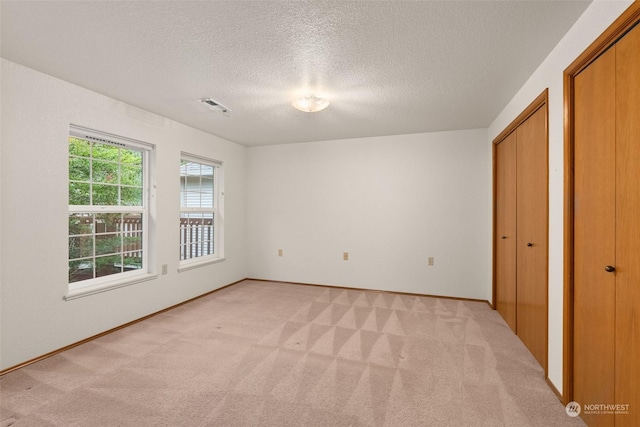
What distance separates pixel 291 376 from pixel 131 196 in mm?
2696

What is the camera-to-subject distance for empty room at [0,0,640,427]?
1.63 metres

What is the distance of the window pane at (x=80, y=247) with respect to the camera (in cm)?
276

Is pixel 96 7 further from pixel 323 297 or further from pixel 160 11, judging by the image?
pixel 323 297

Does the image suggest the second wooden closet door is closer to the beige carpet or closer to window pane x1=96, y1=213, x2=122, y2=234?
the beige carpet

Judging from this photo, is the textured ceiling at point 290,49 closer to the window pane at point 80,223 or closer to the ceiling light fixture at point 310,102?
the ceiling light fixture at point 310,102

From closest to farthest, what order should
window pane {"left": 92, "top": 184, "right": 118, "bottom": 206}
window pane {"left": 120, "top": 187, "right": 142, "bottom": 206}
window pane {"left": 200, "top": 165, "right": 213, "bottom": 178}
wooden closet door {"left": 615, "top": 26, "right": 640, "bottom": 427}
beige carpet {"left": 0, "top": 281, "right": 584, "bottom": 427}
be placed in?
wooden closet door {"left": 615, "top": 26, "right": 640, "bottom": 427} < beige carpet {"left": 0, "top": 281, "right": 584, "bottom": 427} < window pane {"left": 92, "top": 184, "right": 118, "bottom": 206} < window pane {"left": 120, "top": 187, "right": 142, "bottom": 206} < window pane {"left": 200, "top": 165, "right": 213, "bottom": 178}

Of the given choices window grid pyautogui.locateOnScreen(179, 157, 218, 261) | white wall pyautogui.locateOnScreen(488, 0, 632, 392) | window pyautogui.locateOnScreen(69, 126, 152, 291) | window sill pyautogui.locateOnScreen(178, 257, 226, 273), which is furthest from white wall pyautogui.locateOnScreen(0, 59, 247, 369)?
white wall pyautogui.locateOnScreen(488, 0, 632, 392)

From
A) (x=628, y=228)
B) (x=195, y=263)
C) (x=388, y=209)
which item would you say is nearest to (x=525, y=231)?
(x=628, y=228)

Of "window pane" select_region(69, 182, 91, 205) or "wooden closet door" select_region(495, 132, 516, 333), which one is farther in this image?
"wooden closet door" select_region(495, 132, 516, 333)

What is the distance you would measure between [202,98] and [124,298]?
2.28 meters

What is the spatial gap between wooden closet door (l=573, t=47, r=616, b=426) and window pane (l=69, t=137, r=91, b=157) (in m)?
4.09

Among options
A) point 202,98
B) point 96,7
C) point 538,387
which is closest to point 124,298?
point 202,98

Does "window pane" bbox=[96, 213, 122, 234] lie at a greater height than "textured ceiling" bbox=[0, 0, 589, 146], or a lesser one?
lesser

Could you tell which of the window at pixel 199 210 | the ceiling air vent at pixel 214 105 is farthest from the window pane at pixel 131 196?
the ceiling air vent at pixel 214 105
